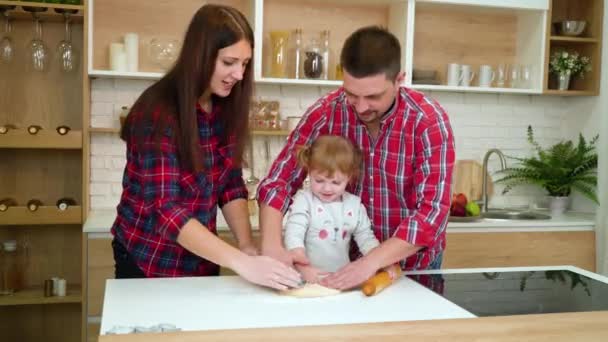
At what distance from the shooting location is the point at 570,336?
1.55 metres

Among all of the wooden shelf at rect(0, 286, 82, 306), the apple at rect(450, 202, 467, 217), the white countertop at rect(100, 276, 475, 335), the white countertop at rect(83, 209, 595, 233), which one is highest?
the white countertop at rect(100, 276, 475, 335)

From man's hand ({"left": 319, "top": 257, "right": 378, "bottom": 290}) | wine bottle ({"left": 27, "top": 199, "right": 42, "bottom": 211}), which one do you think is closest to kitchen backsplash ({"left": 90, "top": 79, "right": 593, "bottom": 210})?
wine bottle ({"left": 27, "top": 199, "right": 42, "bottom": 211})

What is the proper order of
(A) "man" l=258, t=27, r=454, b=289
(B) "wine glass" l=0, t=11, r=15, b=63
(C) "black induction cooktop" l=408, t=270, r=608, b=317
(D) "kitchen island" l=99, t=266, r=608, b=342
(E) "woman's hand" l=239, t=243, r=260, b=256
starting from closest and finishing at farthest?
1. (D) "kitchen island" l=99, t=266, r=608, b=342
2. (C) "black induction cooktop" l=408, t=270, r=608, b=317
3. (A) "man" l=258, t=27, r=454, b=289
4. (E) "woman's hand" l=239, t=243, r=260, b=256
5. (B) "wine glass" l=0, t=11, r=15, b=63

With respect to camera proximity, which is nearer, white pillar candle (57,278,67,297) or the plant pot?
white pillar candle (57,278,67,297)

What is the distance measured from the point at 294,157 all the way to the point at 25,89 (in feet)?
6.83

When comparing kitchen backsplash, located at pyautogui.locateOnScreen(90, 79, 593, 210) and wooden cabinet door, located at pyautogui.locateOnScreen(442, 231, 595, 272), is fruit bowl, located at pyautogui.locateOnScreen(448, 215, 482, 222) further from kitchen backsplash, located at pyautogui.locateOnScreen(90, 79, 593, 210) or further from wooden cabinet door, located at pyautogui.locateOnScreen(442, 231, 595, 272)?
kitchen backsplash, located at pyautogui.locateOnScreen(90, 79, 593, 210)

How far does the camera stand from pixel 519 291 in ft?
6.51

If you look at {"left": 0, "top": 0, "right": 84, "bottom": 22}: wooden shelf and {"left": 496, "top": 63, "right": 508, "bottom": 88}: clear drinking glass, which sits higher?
{"left": 0, "top": 0, "right": 84, "bottom": 22}: wooden shelf

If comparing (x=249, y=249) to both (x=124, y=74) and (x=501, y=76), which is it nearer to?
(x=124, y=74)

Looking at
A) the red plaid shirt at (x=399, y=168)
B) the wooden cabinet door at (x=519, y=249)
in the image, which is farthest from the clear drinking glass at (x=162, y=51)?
the wooden cabinet door at (x=519, y=249)

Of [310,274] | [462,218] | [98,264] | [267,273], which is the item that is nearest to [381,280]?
[310,274]

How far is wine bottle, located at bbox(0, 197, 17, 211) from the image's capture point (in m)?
3.46

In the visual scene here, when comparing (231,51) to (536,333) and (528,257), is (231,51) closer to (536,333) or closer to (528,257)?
(536,333)

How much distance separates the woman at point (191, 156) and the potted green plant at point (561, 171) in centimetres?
257
